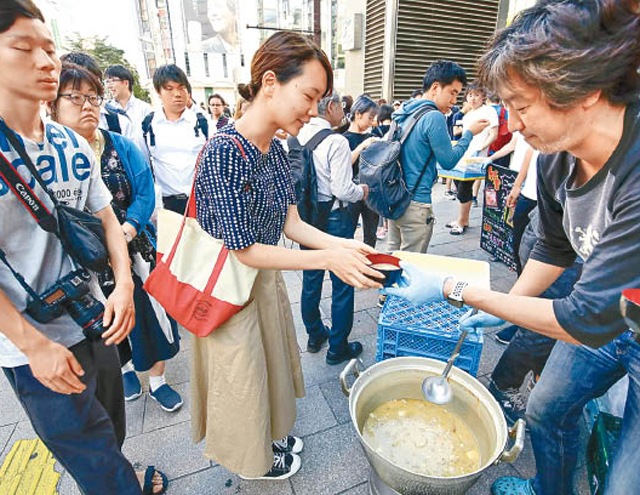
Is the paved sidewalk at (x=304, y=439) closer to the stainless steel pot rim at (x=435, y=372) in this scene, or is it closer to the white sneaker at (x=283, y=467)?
the white sneaker at (x=283, y=467)

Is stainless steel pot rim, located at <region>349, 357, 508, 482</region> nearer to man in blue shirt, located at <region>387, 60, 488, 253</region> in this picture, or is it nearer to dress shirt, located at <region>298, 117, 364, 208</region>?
dress shirt, located at <region>298, 117, 364, 208</region>

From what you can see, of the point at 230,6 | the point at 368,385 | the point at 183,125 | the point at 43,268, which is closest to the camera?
the point at 43,268

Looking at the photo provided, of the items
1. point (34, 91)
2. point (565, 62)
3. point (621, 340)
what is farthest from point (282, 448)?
point (565, 62)

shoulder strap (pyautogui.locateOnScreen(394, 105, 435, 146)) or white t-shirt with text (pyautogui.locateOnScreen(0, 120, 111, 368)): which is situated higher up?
shoulder strap (pyautogui.locateOnScreen(394, 105, 435, 146))

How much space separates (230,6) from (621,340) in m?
53.0

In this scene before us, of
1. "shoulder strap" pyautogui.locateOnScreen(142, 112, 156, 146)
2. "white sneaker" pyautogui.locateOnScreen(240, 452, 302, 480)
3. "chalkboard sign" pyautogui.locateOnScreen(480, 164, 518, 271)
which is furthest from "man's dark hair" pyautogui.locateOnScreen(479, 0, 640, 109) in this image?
"shoulder strap" pyautogui.locateOnScreen(142, 112, 156, 146)

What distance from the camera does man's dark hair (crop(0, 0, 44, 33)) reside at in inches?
37.7

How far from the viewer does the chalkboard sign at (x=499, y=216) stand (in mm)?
3641

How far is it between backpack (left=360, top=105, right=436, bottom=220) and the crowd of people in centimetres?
129

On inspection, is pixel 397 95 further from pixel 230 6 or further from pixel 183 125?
pixel 230 6

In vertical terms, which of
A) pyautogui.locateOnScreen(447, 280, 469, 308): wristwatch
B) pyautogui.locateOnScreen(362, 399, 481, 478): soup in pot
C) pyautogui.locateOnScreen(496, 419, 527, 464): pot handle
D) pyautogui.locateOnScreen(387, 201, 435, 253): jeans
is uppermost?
pyautogui.locateOnScreen(447, 280, 469, 308): wristwatch

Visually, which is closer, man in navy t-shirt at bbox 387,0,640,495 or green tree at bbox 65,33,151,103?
man in navy t-shirt at bbox 387,0,640,495

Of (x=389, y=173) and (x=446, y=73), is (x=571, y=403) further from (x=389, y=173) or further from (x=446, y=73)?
(x=446, y=73)

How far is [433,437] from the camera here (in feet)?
5.19
